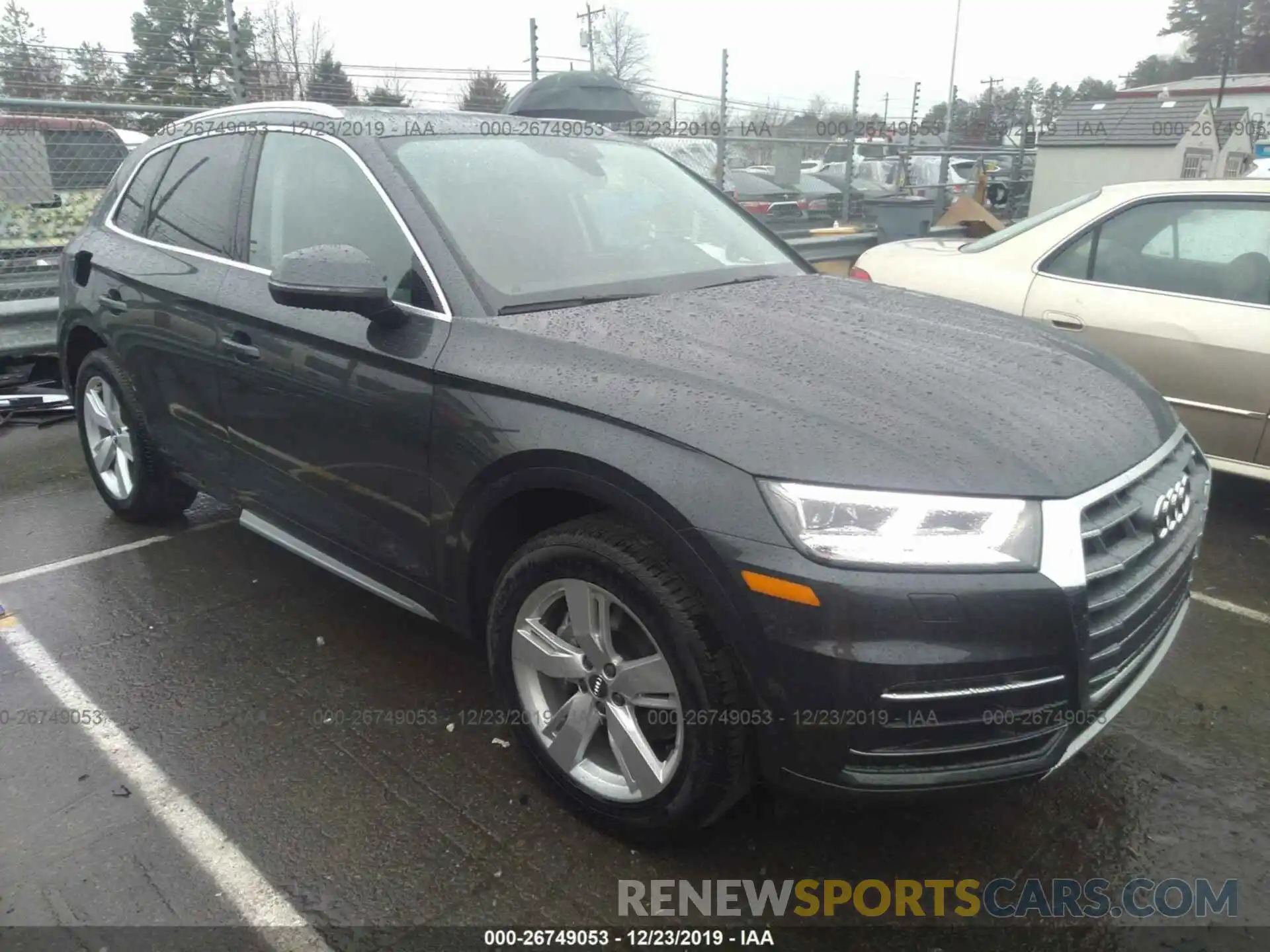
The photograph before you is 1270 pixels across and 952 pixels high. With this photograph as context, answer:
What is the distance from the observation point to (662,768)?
2.27 meters

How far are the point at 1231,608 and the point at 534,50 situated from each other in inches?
299

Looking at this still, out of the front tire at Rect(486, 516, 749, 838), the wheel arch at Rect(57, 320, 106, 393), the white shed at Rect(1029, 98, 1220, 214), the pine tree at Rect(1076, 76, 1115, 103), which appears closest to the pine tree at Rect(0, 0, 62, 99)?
the wheel arch at Rect(57, 320, 106, 393)

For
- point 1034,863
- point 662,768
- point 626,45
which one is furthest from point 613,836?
point 626,45

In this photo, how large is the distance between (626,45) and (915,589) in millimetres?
36010

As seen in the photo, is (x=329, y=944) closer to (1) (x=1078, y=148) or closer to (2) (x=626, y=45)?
(1) (x=1078, y=148)

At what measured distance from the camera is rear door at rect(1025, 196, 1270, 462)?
4121 mm

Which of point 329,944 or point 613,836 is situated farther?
point 613,836

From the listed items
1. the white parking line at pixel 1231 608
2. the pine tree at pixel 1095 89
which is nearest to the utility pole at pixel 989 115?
the pine tree at pixel 1095 89

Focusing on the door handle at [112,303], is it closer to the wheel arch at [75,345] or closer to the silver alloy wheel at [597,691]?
the wheel arch at [75,345]

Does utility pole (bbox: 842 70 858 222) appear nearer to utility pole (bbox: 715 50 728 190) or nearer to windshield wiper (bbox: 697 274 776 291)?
utility pole (bbox: 715 50 728 190)

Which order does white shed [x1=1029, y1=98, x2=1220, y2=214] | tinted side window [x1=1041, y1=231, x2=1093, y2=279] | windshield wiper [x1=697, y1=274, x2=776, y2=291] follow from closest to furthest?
windshield wiper [x1=697, y1=274, x2=776, y2=291], tinted side window [x1=1041, y1=231, x2=1093, y2=279], white shed [x1=1029, y1=98, x2=1220, y2=214]

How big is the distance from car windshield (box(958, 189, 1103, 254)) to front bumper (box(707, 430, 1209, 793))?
130 inches

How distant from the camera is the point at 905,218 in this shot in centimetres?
1093

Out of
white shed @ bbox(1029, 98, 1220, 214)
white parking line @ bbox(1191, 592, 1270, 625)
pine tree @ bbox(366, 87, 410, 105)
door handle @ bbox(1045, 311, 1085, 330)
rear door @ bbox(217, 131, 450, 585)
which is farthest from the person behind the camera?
white shed @ bbox(1029, 98, 1220, 214)
